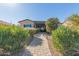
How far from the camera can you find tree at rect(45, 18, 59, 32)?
417 cm

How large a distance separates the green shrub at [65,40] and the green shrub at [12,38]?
1.54ft

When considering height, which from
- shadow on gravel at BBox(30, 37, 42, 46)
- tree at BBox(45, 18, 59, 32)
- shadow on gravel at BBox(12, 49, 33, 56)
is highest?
tree at BBox(45, 18, 59, 32)

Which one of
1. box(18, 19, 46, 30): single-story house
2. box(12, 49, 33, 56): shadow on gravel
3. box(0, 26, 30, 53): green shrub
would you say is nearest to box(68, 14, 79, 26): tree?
box(18, 19, 46, 30): single-story house

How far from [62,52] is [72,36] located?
0.30 meters

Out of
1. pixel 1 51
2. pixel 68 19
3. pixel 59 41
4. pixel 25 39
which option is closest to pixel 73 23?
pixel 68 19

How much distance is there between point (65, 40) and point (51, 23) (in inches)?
14.0

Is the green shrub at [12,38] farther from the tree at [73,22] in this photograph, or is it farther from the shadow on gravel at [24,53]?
the tree at [73,22]

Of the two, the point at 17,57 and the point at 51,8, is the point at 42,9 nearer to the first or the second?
the point at 51,8

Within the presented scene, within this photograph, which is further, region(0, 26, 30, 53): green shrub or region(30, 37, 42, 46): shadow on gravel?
region(30, 37, 42, 46): shadow on gravel

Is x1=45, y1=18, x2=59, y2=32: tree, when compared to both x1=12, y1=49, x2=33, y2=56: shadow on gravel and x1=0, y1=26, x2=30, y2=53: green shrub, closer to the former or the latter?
x1=0, y1=26, x2=30, y2=53: green shrub

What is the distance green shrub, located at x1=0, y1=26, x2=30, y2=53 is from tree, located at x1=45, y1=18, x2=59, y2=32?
35 centimetres

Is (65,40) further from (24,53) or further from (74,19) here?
(24,53)

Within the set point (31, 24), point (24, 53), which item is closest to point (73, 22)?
point (31, 24)

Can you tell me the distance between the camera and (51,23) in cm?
421
